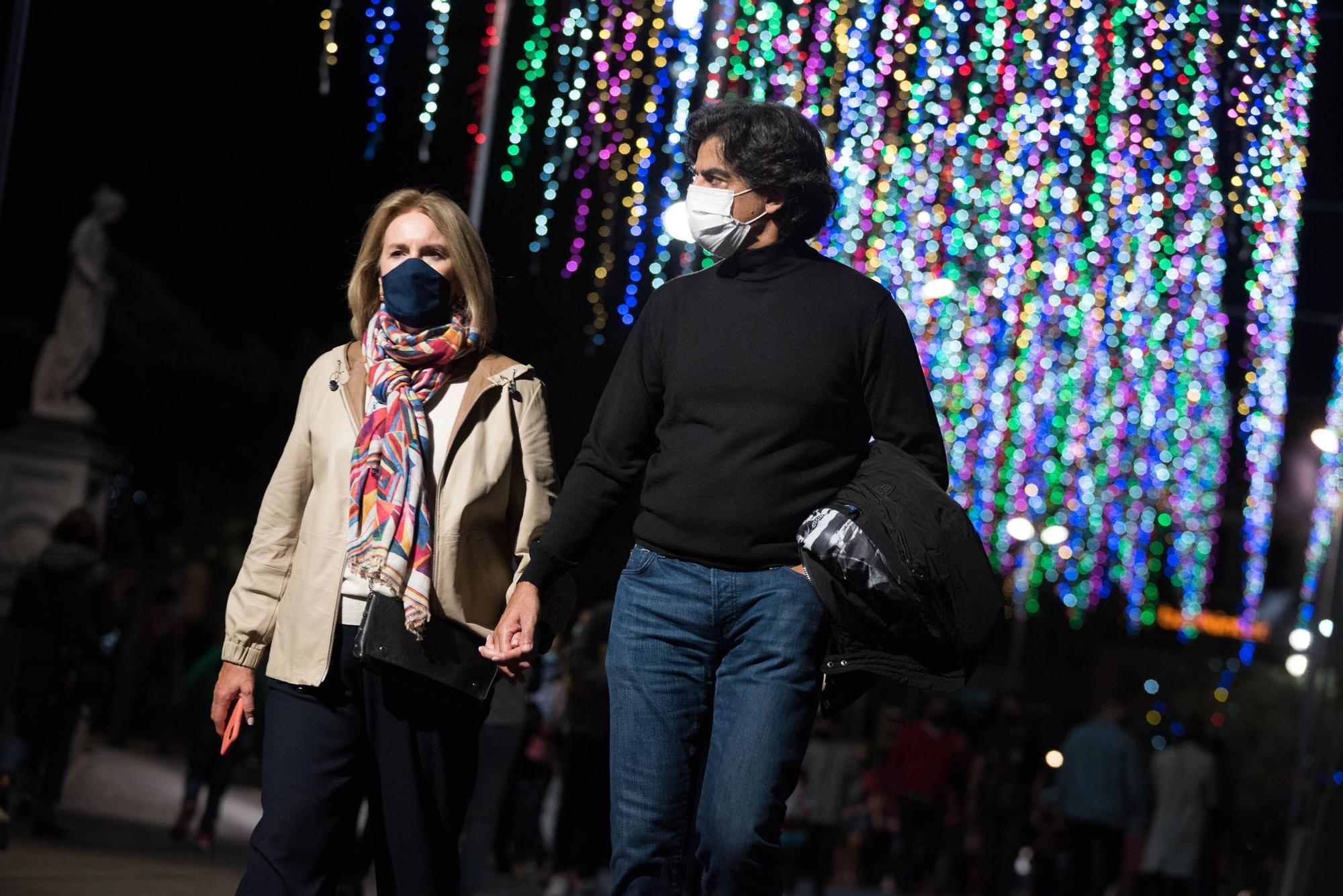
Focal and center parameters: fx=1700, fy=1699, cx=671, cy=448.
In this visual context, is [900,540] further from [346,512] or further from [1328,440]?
[1328,440]

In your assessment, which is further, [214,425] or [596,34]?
[214,425]

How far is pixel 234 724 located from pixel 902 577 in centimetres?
156

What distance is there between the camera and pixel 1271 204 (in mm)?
8758

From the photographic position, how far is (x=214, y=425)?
92.5ft

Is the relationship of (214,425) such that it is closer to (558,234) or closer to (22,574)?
(558,234)

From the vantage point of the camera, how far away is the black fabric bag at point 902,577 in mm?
3373

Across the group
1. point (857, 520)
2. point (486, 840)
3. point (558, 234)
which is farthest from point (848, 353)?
point (558, 234)

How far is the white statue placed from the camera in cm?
1625

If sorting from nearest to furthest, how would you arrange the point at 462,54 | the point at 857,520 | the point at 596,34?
the point at 857,520 → the point at 596,34 → the point at 462,54

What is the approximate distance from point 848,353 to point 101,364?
26.3 metres

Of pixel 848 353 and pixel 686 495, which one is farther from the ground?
pixel 848 353

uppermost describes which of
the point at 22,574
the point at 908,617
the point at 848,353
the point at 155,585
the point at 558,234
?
the point at 558,234

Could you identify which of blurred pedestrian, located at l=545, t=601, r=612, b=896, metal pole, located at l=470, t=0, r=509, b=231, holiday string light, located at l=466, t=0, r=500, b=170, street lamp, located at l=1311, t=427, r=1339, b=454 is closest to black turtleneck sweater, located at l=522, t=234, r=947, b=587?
metal pole, located at l=470, t=0, r=509, b=231

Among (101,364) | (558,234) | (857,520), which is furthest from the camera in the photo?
(101,364)
